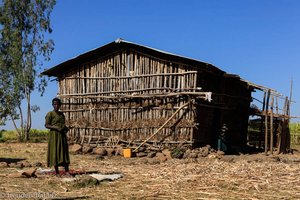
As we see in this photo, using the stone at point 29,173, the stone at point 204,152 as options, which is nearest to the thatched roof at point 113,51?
the stone at point 204,152

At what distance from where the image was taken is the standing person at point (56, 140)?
9698 millimetres

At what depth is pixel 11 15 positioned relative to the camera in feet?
93.6

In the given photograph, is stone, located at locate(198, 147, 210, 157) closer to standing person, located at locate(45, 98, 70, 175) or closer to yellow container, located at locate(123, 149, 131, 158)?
yellow container, located at locate(123, 149, 131, 158)

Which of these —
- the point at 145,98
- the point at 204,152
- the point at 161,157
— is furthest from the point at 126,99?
the point at 204,152

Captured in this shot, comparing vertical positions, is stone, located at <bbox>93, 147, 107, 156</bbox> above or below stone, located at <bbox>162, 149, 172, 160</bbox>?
below

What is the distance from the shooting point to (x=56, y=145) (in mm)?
9727

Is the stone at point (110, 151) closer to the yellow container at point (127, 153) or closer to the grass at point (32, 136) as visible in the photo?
the yellow container at point (127, 153)

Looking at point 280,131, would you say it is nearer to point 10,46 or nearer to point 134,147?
point 134,147

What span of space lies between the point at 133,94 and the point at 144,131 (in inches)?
67.4

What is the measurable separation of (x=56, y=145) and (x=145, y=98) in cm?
781

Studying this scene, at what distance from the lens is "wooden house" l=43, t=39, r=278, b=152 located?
1620 centimetres

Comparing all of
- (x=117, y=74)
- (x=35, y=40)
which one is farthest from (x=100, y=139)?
(x=35, y=40)

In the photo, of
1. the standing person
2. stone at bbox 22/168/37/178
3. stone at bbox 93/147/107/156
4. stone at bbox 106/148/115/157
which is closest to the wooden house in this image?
stone at bbox 106/148/115/157

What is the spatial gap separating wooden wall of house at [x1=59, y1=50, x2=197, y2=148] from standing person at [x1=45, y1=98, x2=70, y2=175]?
282 inches
